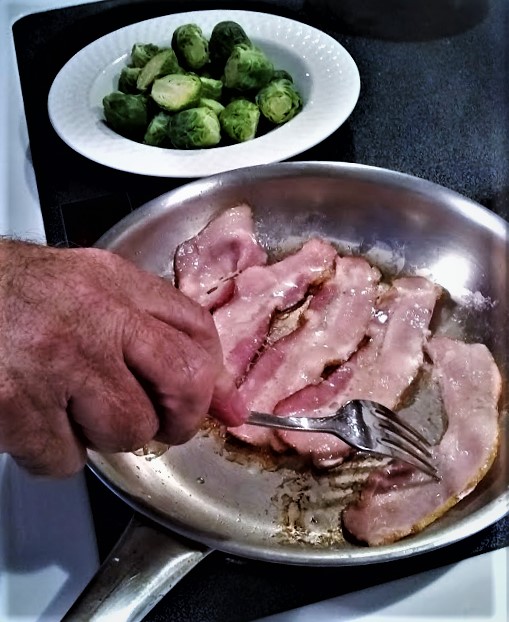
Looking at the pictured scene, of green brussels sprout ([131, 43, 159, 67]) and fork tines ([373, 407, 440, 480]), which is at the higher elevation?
green brussels sprout ([131, 43, 159, 67])

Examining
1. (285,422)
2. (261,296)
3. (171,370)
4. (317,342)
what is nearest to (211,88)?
(261,296)

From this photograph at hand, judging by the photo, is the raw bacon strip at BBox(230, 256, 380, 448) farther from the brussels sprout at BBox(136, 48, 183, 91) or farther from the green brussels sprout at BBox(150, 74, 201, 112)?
the brussels sprout at BBox(136, 48, 183, 91)

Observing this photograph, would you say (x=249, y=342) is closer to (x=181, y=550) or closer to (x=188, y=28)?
(x=181, y=550)

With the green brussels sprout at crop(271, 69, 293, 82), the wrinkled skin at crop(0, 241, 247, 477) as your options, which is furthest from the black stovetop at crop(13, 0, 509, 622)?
the wrinkled skin at crop(0, 241, 247, 477)

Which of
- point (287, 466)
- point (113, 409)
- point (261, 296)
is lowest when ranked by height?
point (287, 466)

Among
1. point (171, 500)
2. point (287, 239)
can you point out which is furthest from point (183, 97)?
point (171, 500)

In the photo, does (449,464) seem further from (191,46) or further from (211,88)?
(191,46)
